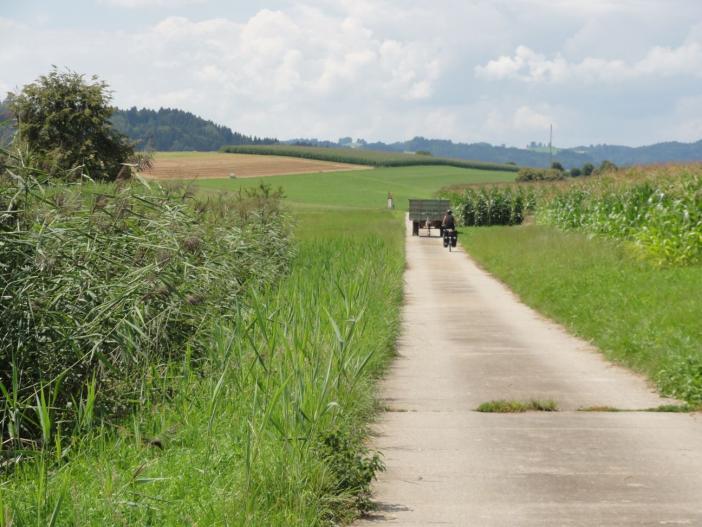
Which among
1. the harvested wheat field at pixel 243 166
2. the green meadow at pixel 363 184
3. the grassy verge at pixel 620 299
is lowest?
the green meadow at pixel 363 184

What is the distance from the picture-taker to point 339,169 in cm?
14425

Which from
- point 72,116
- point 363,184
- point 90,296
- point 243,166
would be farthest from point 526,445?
point 243,166

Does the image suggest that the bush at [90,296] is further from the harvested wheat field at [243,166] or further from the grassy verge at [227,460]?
the harvested wheat field at [243,166]

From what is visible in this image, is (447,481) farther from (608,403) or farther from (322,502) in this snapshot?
(608,403)

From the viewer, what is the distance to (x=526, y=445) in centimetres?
779

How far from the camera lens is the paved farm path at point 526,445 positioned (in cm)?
609

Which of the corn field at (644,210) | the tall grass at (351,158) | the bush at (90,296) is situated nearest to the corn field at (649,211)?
the corn field at (644,210)

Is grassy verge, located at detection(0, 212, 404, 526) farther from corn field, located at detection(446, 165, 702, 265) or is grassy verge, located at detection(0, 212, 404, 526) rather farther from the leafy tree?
the leafy tree

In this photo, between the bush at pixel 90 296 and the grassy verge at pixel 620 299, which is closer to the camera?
the bush at pixel 90 296

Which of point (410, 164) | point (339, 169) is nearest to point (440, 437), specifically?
point (339, 169)

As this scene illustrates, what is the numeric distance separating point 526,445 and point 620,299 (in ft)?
30.8

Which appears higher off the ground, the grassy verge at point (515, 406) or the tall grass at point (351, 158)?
the grassy verge at point (515, 406)

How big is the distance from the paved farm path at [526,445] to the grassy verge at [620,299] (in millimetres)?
366

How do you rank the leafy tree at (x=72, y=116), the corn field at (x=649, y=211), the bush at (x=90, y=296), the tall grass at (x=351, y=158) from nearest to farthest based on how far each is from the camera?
1. the bush at (x=90, y=296)
2. the corn field at (x=649, y=211)
3. the leafy tree at (x=72, y=116)
4. the tall grass at (x=351, y=158)
